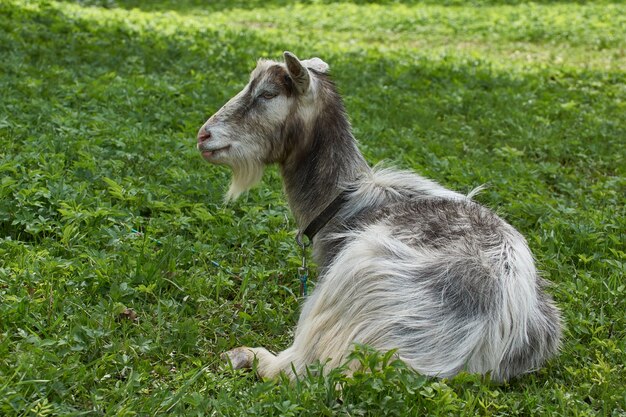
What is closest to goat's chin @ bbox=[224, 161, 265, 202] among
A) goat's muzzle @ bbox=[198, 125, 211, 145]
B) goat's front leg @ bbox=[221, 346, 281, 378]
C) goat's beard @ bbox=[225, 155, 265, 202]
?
goat's beard @ bbox=[225, 155, 265, 202]

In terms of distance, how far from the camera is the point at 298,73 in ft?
15.7

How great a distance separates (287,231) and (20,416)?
2.95 m

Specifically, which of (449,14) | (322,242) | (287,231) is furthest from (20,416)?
(449,14)

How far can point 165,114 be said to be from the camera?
319 inches

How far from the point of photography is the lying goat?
149 inches

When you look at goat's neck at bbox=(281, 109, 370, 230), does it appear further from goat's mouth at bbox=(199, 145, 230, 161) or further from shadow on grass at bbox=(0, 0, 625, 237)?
shadow on grass at bbox=(0, 0, 625, 237)

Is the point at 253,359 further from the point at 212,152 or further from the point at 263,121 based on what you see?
the point at 263,121

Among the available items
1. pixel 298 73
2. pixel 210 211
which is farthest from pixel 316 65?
pixel 210 211

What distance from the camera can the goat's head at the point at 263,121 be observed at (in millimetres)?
4898

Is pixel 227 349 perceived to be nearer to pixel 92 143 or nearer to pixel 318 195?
pixel 318 195

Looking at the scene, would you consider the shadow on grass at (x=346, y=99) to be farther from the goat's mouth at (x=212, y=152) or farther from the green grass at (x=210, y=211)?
A: the goat's mouth at (x=212, y=152)

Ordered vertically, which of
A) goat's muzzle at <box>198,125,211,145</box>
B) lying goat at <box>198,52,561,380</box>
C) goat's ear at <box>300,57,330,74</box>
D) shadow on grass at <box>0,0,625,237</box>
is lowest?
shadow on grass at <box>0,0,625,237</box>

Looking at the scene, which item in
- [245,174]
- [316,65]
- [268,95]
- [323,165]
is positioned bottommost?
[245,174]

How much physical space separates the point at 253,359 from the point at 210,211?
1.96 meters
